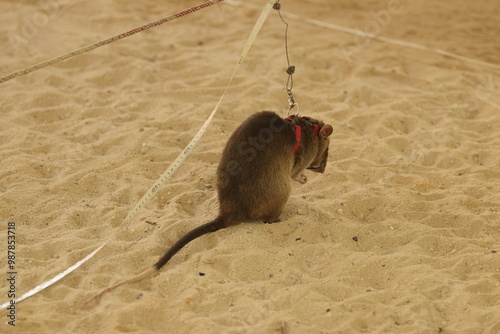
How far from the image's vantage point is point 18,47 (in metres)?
7.06

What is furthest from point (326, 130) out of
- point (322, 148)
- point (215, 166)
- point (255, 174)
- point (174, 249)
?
point (174, 249)

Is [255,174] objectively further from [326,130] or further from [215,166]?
[215,166]

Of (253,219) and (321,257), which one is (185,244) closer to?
(253,219)

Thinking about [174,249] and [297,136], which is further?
[297,136]

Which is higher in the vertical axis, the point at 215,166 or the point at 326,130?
the point at 326,130

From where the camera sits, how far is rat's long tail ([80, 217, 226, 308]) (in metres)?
3.48

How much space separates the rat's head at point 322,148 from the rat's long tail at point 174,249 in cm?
97

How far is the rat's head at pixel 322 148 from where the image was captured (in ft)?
14.1

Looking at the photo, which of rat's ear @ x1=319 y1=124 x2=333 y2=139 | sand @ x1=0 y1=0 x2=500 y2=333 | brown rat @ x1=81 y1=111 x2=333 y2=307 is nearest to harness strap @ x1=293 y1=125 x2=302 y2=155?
brown rat @ x1=81 y1=111 x2=333 y2=307

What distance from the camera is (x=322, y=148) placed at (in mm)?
4488

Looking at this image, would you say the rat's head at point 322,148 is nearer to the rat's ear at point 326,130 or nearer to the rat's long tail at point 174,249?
the rat's ear at point 326,130

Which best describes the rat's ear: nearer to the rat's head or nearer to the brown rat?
the rat's head

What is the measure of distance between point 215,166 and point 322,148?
988 mm

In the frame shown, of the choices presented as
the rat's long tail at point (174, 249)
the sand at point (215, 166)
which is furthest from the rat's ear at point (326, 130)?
the rat's long tail at point (174, 249)
